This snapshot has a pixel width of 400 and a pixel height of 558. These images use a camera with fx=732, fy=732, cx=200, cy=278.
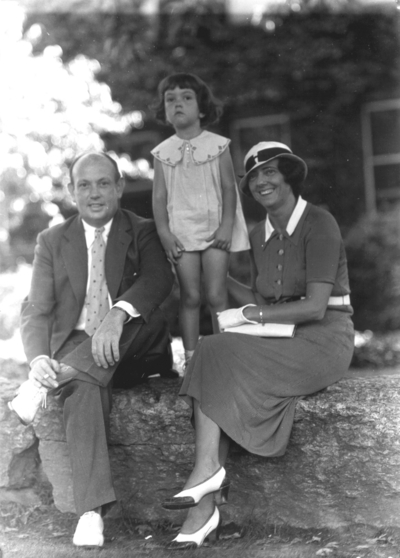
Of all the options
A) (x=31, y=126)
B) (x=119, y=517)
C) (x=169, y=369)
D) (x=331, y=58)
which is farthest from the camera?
(x=331, y=58)

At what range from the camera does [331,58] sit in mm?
7660

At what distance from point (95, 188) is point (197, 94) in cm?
81

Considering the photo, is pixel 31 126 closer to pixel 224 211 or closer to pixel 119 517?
pixel 224 211

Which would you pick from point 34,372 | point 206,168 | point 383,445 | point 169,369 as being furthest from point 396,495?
point 206,168

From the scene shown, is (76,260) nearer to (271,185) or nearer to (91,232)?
(91,232)

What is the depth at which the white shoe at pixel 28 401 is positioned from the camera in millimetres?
3115

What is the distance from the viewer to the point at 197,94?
398cm

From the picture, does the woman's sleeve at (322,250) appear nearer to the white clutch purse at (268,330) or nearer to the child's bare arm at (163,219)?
the white clutch purse at (268,330)

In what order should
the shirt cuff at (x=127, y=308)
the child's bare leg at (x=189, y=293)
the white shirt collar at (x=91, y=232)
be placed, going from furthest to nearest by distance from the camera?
the child's bare leg at (x=189, y=293) → the white shirt collar at (x=91, y=232) → the shirt cuff at (x=127, y=308)

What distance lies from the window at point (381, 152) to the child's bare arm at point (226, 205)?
4.48 meters

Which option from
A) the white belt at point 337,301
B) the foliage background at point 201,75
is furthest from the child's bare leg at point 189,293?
the foliage background at point 201,75

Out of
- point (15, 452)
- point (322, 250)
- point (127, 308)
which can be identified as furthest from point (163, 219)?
point (15, 452)

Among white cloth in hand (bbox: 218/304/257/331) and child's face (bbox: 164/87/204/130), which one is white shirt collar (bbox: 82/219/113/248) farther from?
white cloth in hand (bbox: 218/304/257/331)

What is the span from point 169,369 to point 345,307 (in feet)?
3.18
